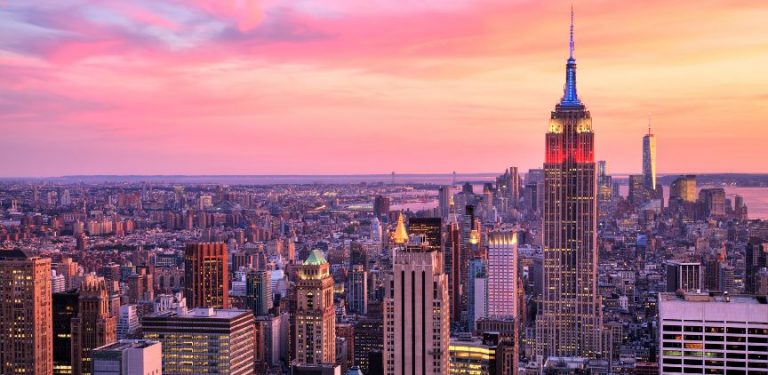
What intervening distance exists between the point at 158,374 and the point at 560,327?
3893cm

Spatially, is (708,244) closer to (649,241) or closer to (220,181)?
(649,241)

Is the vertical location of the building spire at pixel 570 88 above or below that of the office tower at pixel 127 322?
above

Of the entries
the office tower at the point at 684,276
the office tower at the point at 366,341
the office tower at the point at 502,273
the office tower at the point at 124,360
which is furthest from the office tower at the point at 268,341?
the office tower at the point at 684,276

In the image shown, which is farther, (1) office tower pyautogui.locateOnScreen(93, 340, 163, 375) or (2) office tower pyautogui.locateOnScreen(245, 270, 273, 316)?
(2) office tower pyautogui.locateOnScreen(245, 270, 273, 316)

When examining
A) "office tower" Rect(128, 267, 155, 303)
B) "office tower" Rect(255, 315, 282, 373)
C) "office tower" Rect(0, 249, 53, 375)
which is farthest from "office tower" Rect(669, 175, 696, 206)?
"office tower" Rect(0, 249, 53, 375)

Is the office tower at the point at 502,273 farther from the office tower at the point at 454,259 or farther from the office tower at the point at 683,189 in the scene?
the office tower at the point at 683,189

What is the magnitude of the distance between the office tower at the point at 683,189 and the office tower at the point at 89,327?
113 ft

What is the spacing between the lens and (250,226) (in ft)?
279

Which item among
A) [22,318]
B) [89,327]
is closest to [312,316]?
[89,327]

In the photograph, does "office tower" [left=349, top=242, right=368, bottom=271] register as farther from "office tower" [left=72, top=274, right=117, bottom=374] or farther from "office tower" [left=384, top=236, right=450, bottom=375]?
"office tower" [left=384, top=236, right=450, bottom=375]

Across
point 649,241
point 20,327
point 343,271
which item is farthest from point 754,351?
point 649,241

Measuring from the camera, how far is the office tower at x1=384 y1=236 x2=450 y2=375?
106 ft

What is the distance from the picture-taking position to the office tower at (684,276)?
63.4 m

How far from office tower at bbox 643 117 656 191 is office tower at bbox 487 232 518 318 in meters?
11.0
